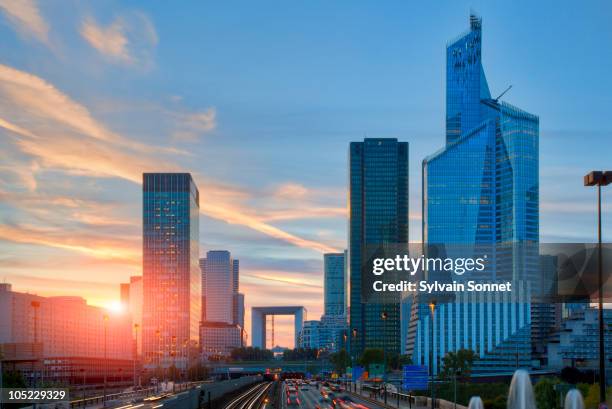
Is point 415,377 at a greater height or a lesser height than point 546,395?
lesser

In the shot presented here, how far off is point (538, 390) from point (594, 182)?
47.4 m

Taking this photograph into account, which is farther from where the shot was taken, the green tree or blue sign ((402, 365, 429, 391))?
blue sign ((402, 365, 429, 391))

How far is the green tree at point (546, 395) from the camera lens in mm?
78875

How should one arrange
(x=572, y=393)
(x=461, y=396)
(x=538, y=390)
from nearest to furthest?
(x=572, y=393) < (x=538, y=390) < (x=461, y=396)

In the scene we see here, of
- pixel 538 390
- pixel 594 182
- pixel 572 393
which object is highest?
pixel 594 182

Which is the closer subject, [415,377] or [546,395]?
[546,395]

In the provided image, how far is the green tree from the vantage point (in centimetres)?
7888

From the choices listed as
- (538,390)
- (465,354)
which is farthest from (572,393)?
(465,354)

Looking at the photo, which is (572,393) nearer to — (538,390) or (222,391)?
(538,390)

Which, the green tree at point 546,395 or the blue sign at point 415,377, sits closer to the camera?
the green tree at point 546,395

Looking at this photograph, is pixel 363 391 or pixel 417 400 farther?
pixel 363 391

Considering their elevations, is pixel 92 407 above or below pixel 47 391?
below

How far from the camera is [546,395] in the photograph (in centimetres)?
8175

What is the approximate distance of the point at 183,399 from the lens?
6338 cm
